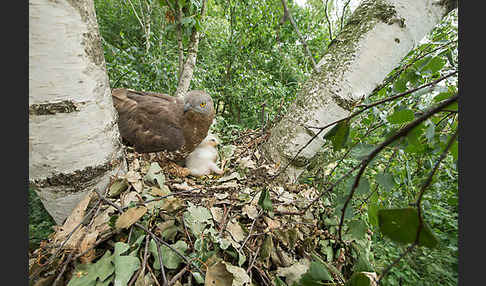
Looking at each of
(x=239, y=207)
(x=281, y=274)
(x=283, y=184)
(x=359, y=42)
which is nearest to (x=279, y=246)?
(x=281, y=274)

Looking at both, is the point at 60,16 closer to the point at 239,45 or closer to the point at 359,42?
the point at 359,42

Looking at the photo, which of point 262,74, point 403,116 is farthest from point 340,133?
point 262,74

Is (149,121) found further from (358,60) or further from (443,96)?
(443,96)

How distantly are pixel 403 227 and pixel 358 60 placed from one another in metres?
0.89

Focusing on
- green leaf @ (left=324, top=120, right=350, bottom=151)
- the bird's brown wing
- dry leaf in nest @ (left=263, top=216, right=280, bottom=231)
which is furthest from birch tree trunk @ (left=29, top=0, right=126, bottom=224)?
green leaf @ (left=324, top=120, right=350, bottom=151)

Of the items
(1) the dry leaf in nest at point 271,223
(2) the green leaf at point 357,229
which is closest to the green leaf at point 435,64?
(2) the green leaf at point 357,229

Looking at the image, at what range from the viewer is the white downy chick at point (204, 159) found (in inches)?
55.7

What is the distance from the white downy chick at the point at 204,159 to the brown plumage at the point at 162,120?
8 cm

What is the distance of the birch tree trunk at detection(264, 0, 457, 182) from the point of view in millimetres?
913

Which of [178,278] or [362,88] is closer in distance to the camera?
[178,278]

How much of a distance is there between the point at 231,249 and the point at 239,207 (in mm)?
184

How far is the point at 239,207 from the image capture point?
2.79 ft

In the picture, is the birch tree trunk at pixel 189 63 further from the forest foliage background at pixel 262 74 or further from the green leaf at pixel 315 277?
the green leaf at pixel 315 277

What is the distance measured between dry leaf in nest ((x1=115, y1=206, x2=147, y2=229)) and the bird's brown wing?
2.58 feet
